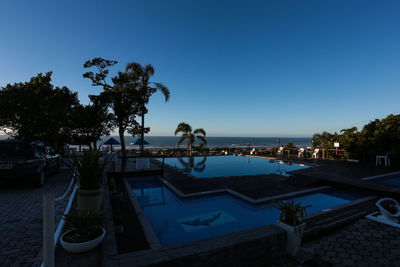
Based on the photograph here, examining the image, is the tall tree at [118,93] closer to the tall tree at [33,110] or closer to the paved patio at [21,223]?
the tall tree at [33,110]

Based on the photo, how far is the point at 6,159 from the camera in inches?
200

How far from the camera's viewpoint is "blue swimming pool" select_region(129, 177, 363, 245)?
15.4 ft

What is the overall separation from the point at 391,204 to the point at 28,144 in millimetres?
10682

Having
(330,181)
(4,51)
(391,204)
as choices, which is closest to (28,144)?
(4,51)

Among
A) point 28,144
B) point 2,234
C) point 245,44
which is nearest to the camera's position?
point 2,234

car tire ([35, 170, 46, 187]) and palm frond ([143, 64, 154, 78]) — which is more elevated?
palm frond ([143, 64, 154, 78])

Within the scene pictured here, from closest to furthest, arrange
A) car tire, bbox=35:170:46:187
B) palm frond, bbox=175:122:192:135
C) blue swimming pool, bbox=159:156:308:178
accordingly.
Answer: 1. car tire, bbox=35:170:46:187
2. blue swimming pool, bbox=159:156:308:178
3. palm frond, bbox=175:122:192:135

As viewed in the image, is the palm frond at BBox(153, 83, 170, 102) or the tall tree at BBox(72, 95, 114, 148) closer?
the tall tree at BBox(72, 95, 114, 148)

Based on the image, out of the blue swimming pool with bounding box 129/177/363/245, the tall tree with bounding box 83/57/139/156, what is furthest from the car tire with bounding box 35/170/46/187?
the tall tree with bounding box 83/57/139/156

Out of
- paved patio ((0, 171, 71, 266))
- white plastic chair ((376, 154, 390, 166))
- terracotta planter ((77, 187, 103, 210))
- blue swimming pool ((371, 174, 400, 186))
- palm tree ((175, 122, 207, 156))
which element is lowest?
blue swimming pool ((371, 174, 400, 186))

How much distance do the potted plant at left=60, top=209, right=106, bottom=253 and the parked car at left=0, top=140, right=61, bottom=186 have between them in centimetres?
425

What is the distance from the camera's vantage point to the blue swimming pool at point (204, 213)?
4684 millimetres

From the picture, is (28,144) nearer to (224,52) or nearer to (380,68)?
(224,52)

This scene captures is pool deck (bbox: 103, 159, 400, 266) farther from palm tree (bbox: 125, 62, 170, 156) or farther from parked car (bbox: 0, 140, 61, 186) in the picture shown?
palm tree (bbox: 125, 62, 170, 156)
